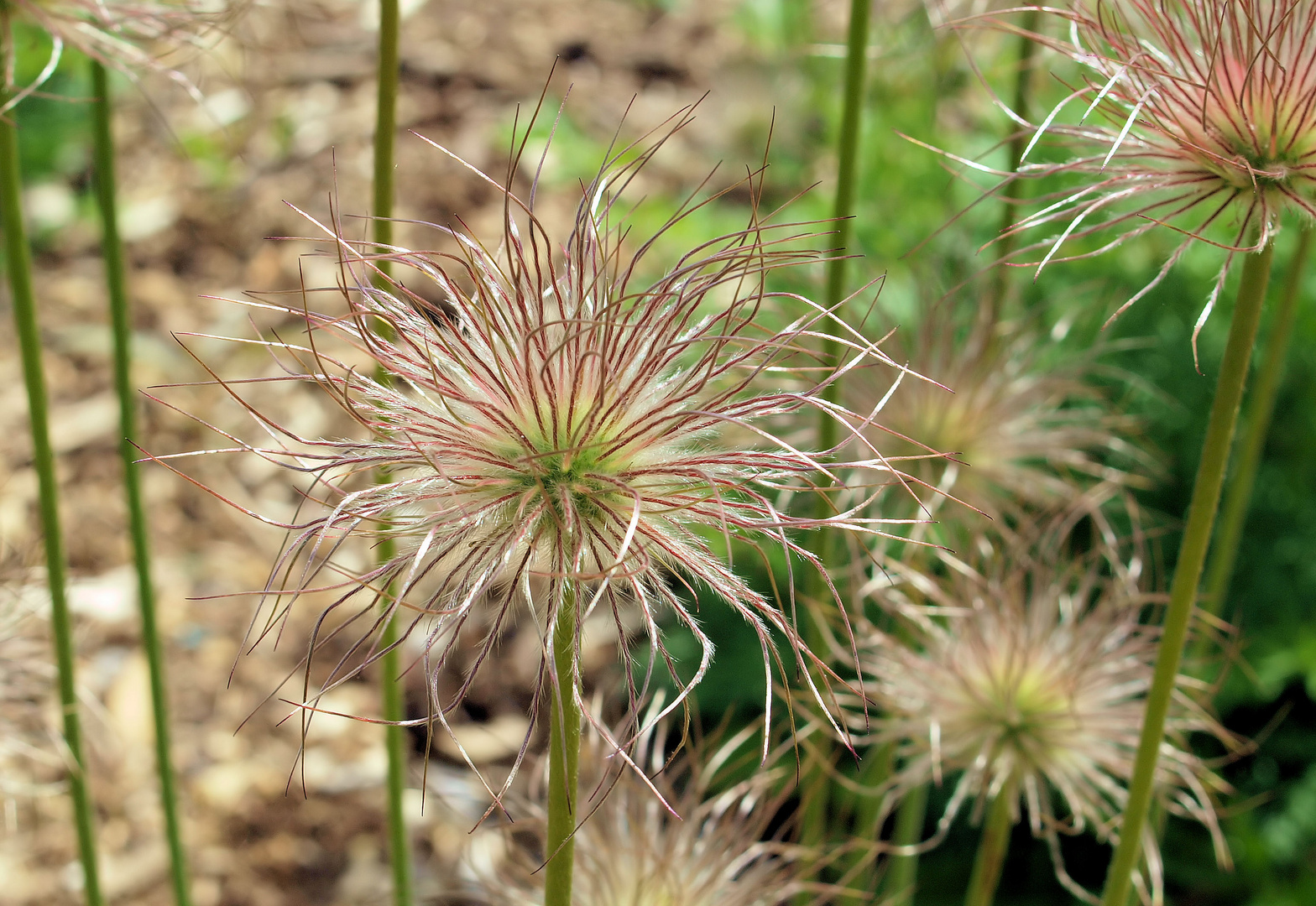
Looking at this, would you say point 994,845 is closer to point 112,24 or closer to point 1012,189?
point 1012,189

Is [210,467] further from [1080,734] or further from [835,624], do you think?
[1080,734]

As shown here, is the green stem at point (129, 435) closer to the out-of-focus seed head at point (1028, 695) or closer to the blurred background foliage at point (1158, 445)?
the out-of-focus seed head at point (1028, 695)

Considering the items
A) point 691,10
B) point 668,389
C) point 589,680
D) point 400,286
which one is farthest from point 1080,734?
point 691,10

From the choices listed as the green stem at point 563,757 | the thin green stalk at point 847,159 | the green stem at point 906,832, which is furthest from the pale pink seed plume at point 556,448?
the green stem at point 906,832

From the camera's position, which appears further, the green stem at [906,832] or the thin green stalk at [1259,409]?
the green stem at [906,832]

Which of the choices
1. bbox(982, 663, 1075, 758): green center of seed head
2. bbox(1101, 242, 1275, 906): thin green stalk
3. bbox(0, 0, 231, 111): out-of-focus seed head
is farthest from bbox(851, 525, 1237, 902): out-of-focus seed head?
bbox(0, 0, 231, 111): out-of-focus seed head

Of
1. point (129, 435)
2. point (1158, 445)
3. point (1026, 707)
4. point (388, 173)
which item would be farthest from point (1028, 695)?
point (1158, 445)
